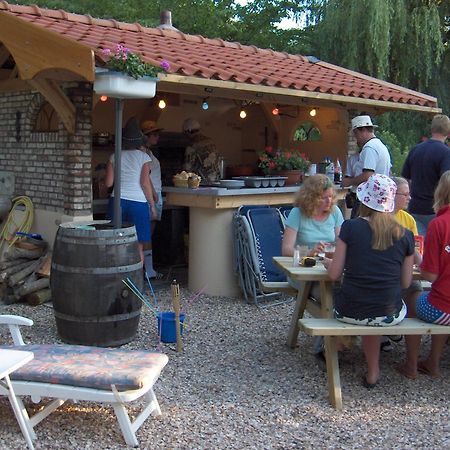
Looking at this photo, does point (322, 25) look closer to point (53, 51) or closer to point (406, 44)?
point (406, 44)

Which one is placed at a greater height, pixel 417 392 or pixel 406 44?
pixel 406 44

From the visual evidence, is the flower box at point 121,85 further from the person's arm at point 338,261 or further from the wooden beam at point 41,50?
the person's arm at point 338,261

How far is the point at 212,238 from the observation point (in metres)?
6.86

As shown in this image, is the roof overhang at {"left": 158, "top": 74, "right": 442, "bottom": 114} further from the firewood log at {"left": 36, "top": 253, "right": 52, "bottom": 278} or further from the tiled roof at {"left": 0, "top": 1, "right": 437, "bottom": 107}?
the firewood log at {"left": 36, "top": 253, "right": 52, "bottom": 278}

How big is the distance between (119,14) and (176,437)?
16.0 meters

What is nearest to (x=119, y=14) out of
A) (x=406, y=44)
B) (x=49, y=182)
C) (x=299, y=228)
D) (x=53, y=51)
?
(x=406, y=44)

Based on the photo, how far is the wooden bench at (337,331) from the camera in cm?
401

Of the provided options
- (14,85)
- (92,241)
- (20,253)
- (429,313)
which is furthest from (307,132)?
(429,313)

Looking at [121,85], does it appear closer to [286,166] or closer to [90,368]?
[90,368]

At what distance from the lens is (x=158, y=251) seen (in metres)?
8.64

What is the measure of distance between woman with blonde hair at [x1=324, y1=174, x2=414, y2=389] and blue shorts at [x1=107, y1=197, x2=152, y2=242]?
3.06 meters

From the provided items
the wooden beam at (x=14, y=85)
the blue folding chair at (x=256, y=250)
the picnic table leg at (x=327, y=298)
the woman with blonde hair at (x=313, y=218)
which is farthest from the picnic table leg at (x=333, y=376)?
the wooden beam at (x=14, y=85)

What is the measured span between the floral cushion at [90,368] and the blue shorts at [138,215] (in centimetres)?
296

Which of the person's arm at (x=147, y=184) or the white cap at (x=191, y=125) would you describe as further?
the white cap at (x=191, y=125)
